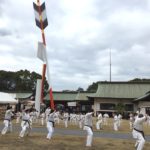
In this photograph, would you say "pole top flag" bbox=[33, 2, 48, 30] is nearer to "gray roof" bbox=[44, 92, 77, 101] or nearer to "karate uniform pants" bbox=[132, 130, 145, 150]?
"karate uniform pants" bbox=[132, 130, 145, 150]

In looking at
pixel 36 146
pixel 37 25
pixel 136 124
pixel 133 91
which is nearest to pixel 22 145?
pixel 36 146

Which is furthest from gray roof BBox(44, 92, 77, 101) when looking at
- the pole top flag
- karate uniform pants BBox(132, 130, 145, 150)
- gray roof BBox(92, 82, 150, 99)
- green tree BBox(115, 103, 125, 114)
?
karate uniform pants BBox(132, 130, 145, 150)

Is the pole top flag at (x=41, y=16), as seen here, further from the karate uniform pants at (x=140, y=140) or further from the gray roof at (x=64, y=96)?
the gray roof at (x=64, y=96)

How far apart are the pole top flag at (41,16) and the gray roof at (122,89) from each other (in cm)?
2158

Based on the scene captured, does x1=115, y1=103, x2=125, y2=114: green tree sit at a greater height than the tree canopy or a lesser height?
lesser

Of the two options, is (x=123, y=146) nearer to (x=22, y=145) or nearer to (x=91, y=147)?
(x=91, y=147)

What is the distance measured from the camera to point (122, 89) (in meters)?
55.5

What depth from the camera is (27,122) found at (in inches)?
723

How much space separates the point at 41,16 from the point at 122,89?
83.4 feet

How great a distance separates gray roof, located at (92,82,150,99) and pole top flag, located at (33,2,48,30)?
2158 centimetres

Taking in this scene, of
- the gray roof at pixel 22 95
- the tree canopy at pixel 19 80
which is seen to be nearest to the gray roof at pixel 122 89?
the gray roof at pixel 22 95

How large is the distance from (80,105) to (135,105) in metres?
12.1

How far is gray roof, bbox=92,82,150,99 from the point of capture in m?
53.4

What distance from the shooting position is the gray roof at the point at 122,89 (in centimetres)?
5344
